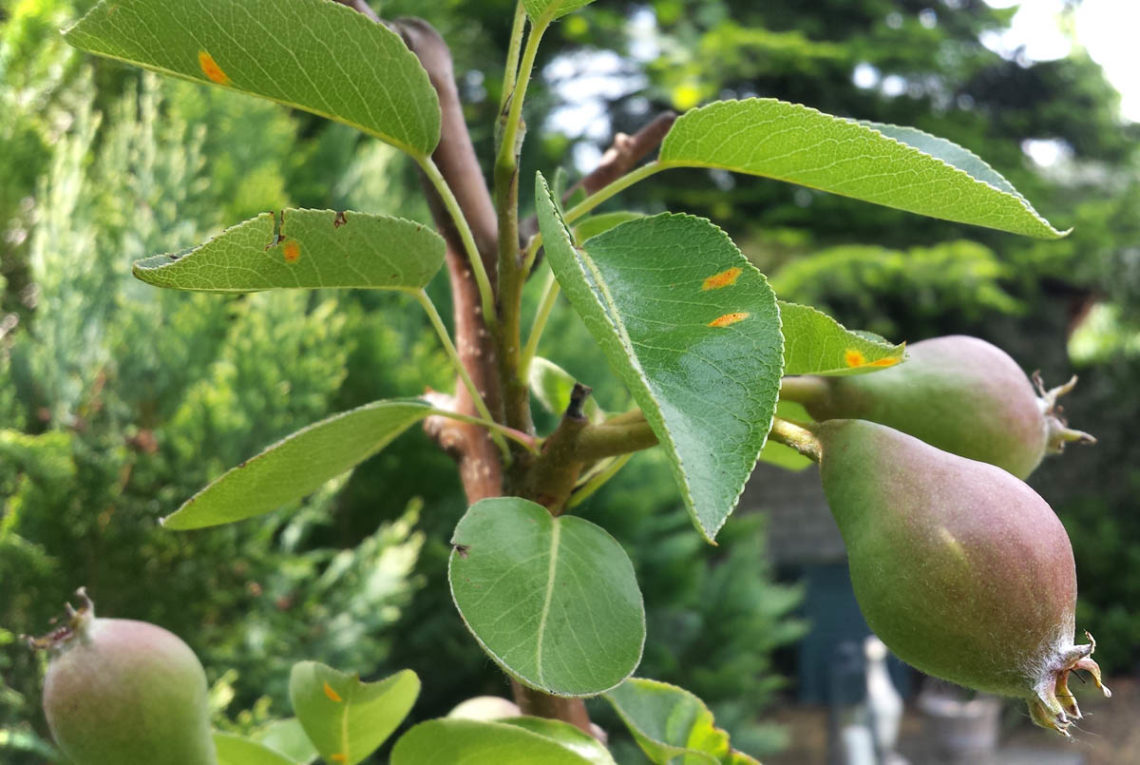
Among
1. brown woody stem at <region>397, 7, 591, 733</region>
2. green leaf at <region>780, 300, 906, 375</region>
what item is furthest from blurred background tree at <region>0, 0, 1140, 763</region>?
green leaf at <region>780, 300, 906, 375</region>

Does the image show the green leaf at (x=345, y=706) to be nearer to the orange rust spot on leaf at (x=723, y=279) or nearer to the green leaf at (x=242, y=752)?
the green leaf at (x=242, y=752)

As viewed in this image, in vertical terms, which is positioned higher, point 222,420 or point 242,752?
point 242,752

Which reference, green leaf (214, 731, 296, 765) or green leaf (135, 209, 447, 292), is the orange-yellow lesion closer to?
green leaf (135, 209, 447, 292)

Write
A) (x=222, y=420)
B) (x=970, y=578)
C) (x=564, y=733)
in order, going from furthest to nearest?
(x=222, y=420) → (x=564, y=733) → (x=970, y=578)

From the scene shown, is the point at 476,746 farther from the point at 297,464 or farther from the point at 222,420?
the point at 222,420

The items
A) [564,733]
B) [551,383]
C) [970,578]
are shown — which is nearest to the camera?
[970,578]

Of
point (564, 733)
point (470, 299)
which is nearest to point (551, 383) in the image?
point (470, 299)
